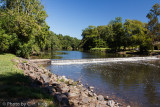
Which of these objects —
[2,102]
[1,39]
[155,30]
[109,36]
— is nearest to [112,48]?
[109,36]

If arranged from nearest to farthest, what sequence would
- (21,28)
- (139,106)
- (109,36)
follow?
1. (139,106)
2. (21,28)
3. (109,36)

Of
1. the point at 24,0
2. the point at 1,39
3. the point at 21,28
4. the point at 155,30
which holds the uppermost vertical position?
the point at 24,0

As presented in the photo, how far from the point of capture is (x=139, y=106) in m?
5.95

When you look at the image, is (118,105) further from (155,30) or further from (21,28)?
(155,30)

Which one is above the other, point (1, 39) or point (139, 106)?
point (1, 39)

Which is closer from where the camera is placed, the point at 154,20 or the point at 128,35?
the point at 154,20

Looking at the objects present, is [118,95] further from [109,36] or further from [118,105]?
[109,36]

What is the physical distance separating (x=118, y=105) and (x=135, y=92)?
93.7 inches

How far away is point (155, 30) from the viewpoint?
38469 mm

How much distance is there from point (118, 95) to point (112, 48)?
48.7 meters

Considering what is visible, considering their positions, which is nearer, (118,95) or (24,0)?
(118,95)

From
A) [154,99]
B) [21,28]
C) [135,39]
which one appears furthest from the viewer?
[135,39]

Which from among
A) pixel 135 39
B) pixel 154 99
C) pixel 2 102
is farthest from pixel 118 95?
pixel 135 39

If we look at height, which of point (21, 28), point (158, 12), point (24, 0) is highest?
point (158, 12)
